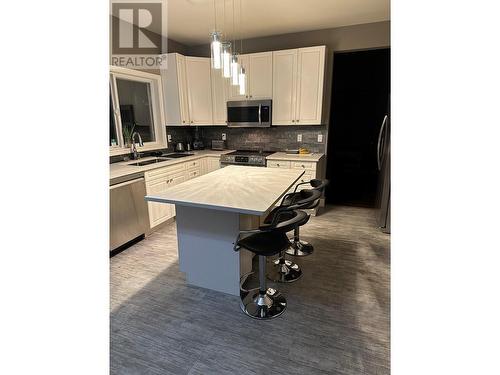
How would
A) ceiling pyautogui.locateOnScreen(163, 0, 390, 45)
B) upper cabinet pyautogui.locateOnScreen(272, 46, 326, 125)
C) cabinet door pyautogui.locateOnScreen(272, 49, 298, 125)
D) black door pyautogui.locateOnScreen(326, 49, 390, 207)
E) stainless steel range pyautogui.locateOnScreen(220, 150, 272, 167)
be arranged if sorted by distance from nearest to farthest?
ceiling pyautogui.locateOnScreen(163, 0, 390, 45), upper cabinet pyautogui.locateOnScreen(272, 46, 326, 125), cabinet door pyautogui.locateOnScreen(272, 49, 298, 125), stainless steel range pyautogui.locateOnScreen(220, 150, 272, 167), black door pyautogui.locateOnScreen(326, 49, 390, 207)

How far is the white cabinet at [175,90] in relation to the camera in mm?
3990

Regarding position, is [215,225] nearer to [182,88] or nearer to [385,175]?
[385,175]

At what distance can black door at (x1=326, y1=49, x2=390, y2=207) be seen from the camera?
4.90 meters

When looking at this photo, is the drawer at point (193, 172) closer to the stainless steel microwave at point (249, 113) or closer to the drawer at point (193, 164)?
the drawer at point (193, 164)

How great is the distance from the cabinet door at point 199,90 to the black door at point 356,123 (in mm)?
2233

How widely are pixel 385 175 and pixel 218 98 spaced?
2810 mm

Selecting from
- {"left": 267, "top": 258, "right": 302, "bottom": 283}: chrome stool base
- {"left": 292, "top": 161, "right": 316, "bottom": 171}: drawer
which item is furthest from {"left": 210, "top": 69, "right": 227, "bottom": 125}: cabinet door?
{"left": 267, "top": 258, "right": 302, "bottom": 283}: chrome stool base

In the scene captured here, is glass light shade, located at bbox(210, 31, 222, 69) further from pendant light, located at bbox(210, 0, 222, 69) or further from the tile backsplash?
the tile backsplash

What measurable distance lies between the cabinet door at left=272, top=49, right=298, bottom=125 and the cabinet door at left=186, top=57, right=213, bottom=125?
1127mm

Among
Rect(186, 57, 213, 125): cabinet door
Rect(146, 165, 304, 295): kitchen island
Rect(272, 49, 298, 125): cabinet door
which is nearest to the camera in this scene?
Rect(146, 165, 304, 295): kitchen island

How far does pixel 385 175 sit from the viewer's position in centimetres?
340
